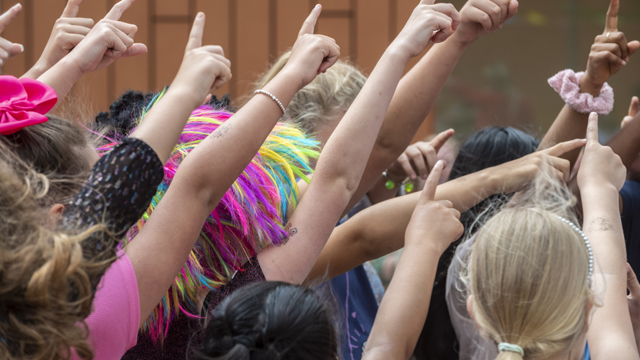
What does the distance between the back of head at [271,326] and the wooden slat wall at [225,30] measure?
2.05 metres

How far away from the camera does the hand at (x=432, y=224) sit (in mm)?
1031

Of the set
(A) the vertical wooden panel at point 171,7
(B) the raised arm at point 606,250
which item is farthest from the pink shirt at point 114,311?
(A) the vertical wooden panel at point 171,7

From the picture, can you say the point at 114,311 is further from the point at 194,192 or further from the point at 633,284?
the point at 633,284

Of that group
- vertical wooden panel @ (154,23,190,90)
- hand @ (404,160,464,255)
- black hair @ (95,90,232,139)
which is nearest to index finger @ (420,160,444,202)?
hand @ (404,160,464,255)

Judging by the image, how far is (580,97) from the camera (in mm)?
1407

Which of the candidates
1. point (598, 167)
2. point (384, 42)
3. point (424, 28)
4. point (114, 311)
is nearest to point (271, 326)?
point (114, 311)

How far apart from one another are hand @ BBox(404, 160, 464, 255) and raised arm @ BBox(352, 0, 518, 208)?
0.20m

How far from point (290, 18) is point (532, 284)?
2206mm

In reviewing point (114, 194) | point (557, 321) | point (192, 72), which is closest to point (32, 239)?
point (114, 194)

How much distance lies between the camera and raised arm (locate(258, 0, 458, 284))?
0.95 m

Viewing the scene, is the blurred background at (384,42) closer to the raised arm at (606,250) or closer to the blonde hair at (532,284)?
the raised arm at (606,250)

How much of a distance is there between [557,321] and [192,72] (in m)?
0.67

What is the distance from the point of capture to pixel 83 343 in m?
0.68

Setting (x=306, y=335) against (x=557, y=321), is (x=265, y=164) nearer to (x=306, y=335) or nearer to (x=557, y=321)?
(x=306, y=335)
